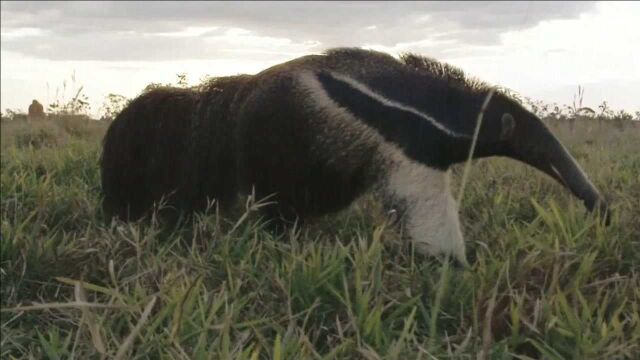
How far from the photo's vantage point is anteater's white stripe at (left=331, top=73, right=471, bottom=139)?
358cm

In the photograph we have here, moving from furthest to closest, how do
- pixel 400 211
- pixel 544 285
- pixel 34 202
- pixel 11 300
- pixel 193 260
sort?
pixel 34 202, pixel 400 211, pixel 11 300, pixel 193 260, pixel 544 285

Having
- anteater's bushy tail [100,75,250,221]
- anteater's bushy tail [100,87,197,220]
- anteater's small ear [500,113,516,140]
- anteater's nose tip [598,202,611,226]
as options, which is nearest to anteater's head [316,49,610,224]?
anteater's small ear [500,113,516,140]

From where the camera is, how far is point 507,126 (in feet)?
11.5

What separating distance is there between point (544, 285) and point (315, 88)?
1.52 m

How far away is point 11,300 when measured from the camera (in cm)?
306

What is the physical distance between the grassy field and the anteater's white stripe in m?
0.41

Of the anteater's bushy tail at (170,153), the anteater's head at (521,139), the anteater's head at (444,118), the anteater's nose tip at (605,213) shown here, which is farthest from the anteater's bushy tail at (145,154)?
the anteater's nose tip at (605,213)

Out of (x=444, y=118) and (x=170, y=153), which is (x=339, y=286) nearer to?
(x=444, y=118)

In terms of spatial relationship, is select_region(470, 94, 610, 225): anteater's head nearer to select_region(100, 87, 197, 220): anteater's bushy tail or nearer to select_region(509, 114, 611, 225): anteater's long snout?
select_region(509, 114, 611, 225): anteater's long snout

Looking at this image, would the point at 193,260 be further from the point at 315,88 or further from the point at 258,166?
the point at 315,88

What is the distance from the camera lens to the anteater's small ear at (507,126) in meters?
3.45

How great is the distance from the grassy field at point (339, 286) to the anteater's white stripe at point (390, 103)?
0.41 m

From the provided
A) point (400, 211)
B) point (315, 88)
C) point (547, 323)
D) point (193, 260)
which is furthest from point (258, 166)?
point (547, 323)

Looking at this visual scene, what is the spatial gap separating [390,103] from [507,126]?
513 millimetres
